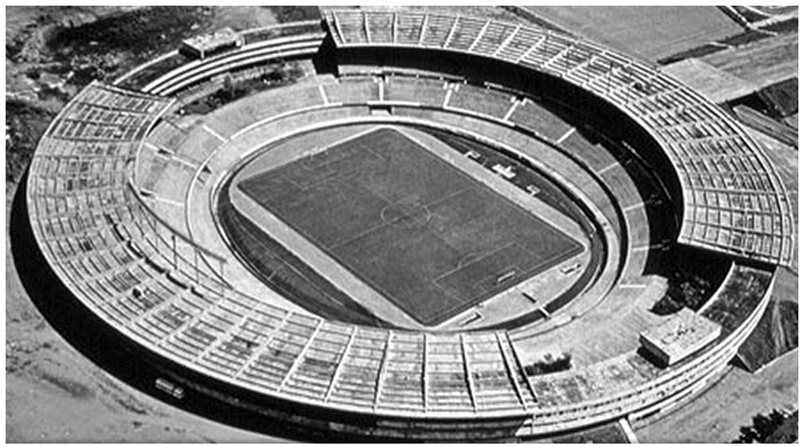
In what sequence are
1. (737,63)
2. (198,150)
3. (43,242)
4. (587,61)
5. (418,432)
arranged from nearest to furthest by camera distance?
(418,432), (43,242), (198,150), (587,61), (737,63)

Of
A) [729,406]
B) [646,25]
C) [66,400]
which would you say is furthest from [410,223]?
[646,25]

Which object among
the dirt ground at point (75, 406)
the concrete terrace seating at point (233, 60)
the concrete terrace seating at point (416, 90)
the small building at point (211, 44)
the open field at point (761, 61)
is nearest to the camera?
the dirt ground at point (75, 406)

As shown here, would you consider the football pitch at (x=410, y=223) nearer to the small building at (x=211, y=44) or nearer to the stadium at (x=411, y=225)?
the stadium at (x=411, y=225)

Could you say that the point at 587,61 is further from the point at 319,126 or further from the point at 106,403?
the point at 106,403

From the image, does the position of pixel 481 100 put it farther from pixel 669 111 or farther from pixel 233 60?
pixel 233 60

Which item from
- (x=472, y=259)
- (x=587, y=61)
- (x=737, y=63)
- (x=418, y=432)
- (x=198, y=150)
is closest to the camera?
(x=418, y=432)

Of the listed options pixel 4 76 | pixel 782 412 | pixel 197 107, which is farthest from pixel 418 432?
pixel 4 76

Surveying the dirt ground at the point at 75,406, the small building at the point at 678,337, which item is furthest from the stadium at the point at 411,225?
the dirt ground at the point at 75,406
